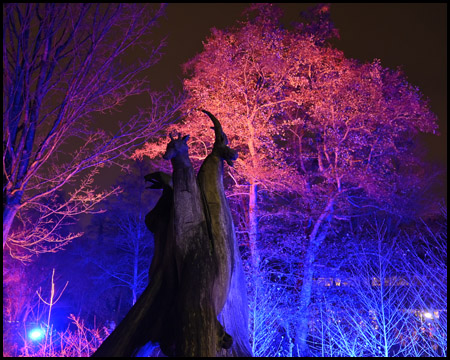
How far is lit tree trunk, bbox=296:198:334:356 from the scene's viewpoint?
1265cm

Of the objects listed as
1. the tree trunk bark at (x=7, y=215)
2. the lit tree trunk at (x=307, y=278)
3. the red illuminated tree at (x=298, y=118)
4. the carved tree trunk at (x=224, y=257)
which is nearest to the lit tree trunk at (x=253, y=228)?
the red illuminated tree at (x=298, y=118)

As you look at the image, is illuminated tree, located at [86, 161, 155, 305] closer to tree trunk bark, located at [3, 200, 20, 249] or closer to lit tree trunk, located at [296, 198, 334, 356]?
lit tree trunk, located at [296, 198, 334, 356]

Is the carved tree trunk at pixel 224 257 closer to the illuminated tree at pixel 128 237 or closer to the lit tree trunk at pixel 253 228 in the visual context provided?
the lit tree trunk at pixel 253 228

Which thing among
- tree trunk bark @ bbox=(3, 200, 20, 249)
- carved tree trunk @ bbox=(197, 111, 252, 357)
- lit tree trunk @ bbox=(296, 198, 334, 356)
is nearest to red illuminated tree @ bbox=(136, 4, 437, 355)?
lit tree trunk @ bbox=(296, 198, 334, 356)

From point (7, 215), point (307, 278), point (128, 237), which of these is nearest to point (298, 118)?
point (307, 278)

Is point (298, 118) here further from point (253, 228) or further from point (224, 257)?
point (224, 257)

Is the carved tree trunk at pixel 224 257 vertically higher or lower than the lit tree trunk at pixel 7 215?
lower

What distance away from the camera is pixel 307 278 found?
1320 centimetres

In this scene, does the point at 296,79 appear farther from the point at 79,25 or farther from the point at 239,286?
the point at 239,286

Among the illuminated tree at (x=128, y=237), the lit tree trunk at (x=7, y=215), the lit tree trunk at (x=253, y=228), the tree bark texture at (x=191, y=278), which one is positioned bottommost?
the tree bark texture at (x=191, y=278)

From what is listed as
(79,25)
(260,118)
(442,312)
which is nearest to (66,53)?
(79,25)

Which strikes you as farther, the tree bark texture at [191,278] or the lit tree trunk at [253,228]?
the lit tree trunk at [253,228]

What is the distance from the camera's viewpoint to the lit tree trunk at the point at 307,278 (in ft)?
Result: 41.5

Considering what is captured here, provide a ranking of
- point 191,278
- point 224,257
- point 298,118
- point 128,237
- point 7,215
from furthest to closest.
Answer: point 128,237 → point 298,118 → point 7,215 → point 224,257 → point 191,278
